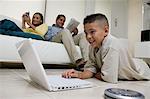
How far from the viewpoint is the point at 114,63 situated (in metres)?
1.22

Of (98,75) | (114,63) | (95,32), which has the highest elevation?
(95,32)

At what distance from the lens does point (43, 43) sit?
1.98 m

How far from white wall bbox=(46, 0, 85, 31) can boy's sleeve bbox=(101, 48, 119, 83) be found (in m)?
2.61

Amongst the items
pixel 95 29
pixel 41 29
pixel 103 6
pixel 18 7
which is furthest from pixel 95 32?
pixel 103 6

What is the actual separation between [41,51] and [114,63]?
3.01 ft

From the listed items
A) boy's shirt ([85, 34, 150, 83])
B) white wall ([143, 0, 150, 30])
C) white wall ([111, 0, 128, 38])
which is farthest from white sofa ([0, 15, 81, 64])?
white wall ([143, 0, 150, 30])

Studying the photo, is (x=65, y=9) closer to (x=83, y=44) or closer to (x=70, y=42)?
(x=83, y=44)

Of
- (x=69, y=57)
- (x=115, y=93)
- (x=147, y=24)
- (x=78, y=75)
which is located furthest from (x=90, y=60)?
(x=147, y=24)

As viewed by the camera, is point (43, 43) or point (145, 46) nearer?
point (43, 43)

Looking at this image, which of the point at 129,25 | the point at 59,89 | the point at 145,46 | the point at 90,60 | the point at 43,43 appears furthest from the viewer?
the point at 129,25

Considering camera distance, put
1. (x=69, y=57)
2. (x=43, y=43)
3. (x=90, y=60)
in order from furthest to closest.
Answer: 1. (x=69, y=57)
2. (x=43, y=43)
3. (x=90, y=60)

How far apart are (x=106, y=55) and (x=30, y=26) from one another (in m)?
1.43

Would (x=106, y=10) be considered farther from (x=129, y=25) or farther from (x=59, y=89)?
(x=59, y=89)

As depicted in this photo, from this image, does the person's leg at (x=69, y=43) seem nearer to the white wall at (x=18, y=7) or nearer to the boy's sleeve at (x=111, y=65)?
the boy's sleeve at (x=111, y=65)
